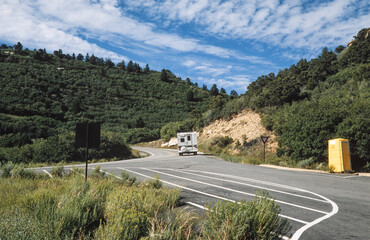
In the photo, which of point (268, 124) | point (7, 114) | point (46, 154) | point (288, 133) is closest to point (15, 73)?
point (7, 114)

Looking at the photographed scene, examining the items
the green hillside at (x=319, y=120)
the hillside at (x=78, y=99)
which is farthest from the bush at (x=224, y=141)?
the hillside at (x=78, y=99)

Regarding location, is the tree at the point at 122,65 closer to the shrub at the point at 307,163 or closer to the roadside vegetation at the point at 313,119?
the roadside vegetation at the point at 313,119

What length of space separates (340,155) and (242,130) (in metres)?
20.1

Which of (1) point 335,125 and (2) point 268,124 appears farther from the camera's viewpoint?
(2) point 268,124

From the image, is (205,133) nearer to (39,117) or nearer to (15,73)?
(39,117)

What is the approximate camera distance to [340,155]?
1362cm

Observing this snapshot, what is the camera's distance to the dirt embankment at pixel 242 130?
29.4 meters

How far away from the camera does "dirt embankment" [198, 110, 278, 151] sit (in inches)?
1156

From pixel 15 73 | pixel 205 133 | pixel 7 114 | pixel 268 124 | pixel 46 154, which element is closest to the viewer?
pixel 46 154

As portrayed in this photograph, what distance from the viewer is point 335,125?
16531mm

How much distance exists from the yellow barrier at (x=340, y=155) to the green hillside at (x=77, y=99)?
1467 inches

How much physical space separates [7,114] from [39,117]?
5.84 metres

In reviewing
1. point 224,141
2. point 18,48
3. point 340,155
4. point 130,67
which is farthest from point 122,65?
point 340,155

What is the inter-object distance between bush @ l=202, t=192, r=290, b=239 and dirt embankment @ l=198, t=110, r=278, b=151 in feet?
76.4
